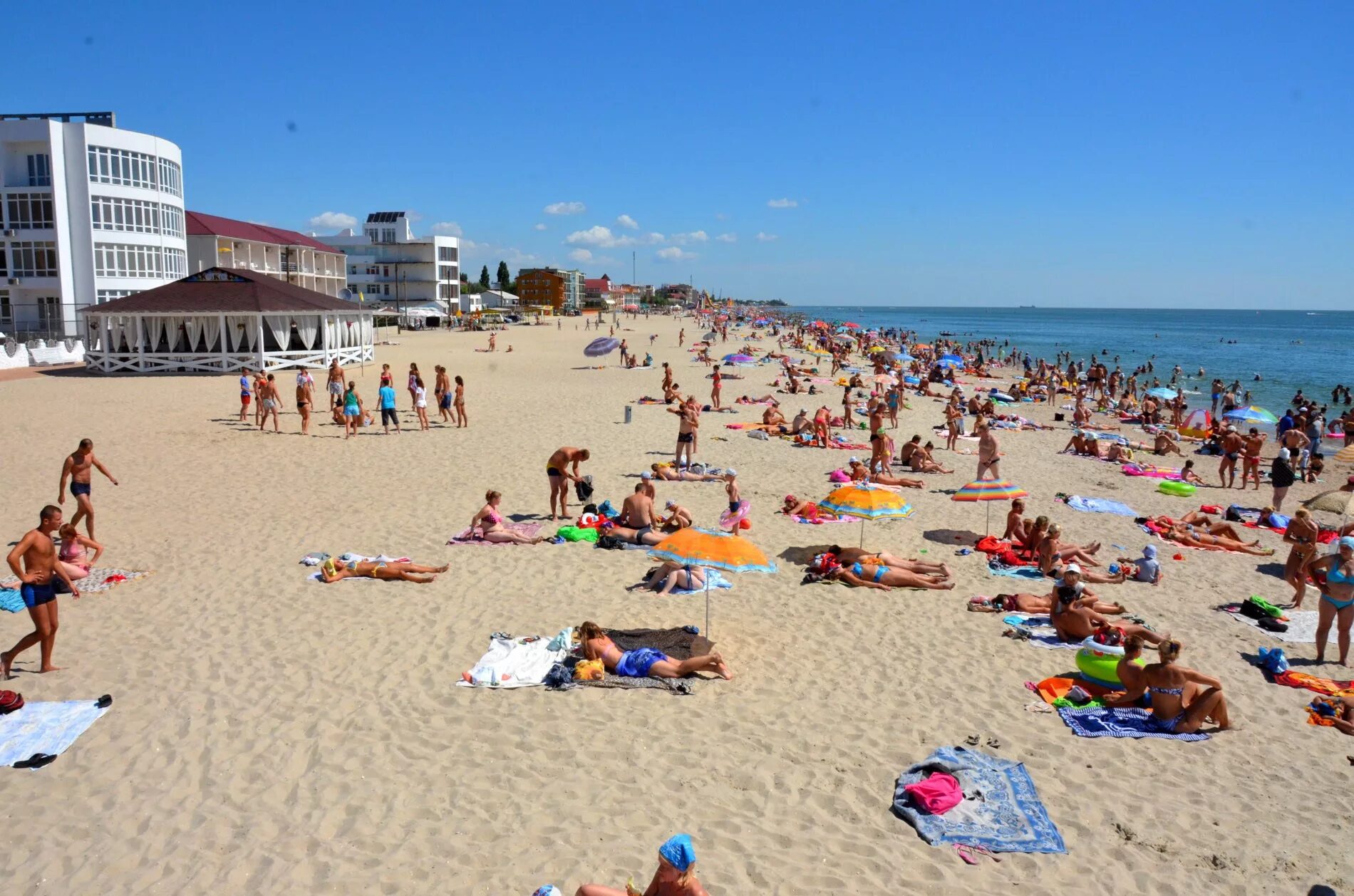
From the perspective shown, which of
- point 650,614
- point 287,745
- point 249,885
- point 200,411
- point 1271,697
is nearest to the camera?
point 249,885

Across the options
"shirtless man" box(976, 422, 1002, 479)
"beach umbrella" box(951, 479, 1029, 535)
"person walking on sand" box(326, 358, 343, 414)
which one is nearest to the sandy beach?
"beach umbrella" box(951, 479, 1029, 535)

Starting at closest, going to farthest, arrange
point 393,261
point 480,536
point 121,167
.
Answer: point 480,536 → point 121,167 → point 393,261

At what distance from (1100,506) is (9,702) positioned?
1320 cm

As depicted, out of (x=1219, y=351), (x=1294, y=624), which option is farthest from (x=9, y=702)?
(x=1219, y=351)

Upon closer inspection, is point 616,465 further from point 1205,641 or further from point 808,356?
point 808,356

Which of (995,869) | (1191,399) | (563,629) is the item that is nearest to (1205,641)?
(995,869)

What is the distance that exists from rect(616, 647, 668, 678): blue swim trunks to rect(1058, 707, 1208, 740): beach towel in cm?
310

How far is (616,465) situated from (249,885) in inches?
420

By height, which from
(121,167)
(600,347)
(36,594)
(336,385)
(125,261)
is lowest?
(36,594)

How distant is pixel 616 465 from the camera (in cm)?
1466

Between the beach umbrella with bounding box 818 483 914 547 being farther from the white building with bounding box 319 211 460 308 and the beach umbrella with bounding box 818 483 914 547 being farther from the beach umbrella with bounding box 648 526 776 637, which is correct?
the white building with bounding box 319 211 460 308

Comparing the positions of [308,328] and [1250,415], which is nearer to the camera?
[1250,415]

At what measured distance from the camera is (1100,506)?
1266 cm

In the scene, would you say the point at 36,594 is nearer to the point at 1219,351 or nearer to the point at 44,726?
the point at 44,726
